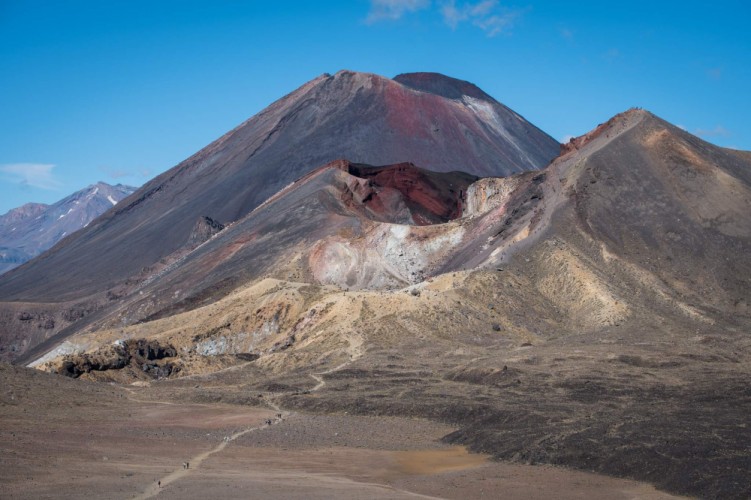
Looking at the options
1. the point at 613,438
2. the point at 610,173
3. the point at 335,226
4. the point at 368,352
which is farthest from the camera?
the point at 335,226

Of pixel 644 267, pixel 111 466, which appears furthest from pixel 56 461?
pixel 644 267

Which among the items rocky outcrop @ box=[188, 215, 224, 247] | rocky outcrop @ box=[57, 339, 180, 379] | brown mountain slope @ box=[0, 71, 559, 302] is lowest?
rocky outcrop @ box=[57, 339, 180, 379]

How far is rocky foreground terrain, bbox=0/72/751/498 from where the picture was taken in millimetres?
33312

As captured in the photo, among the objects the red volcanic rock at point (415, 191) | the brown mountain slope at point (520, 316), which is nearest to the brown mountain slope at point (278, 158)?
the red volcanic rock at point (415, 191)

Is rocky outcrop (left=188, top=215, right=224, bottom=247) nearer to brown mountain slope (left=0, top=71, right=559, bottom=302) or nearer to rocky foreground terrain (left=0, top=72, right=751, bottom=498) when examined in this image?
brown mountain slope (left=0, top=71, right=559, bottom=302)

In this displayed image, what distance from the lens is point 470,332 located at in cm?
6562

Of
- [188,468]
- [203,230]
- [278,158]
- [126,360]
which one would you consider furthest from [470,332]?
[278,158]

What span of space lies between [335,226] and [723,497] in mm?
72667

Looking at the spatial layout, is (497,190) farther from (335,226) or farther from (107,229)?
(107,229)

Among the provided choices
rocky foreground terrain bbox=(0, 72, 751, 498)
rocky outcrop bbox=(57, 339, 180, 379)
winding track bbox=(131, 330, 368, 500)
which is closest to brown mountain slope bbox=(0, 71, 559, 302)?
rocky foreground terrain bbox=(0, 72, 751, 498)

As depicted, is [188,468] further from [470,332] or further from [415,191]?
[415,191]

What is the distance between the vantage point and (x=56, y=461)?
3166 cm

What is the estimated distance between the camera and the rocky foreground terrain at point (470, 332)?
33.3 m

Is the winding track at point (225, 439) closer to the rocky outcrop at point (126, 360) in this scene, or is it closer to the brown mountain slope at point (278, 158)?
the rocky outcrop at point (126, 360)
